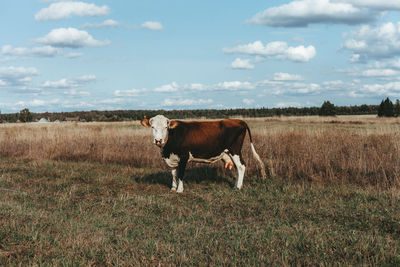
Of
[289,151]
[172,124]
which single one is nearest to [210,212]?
[172,124]

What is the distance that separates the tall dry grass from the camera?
384 inches

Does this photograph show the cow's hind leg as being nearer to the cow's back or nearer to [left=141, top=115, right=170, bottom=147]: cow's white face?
the cow's back

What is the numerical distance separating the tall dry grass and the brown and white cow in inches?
70.8

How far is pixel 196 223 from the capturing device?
5.86m

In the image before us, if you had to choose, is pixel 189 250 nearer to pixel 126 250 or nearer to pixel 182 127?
pixel 126 250

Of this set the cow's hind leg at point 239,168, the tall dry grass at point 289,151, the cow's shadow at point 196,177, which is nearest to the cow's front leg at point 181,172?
the cow's shadow at point 196,177

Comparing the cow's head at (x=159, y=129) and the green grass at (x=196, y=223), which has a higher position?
the cow's head at (x=159, y=129)

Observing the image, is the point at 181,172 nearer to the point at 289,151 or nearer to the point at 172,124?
the point at 172,124

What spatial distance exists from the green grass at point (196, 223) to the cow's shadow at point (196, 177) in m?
0.14

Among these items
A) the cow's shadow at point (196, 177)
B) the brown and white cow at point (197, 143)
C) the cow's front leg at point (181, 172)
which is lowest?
the cow's shadow at point (196, 177)

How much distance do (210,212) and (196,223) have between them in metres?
0.78

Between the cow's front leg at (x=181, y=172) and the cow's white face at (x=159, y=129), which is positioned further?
the cow's front leg at (x=181, y=172)

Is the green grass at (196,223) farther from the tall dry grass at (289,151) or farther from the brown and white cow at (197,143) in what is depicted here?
the tall dry grass at (289,151)

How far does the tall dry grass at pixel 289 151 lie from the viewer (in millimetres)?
9758
